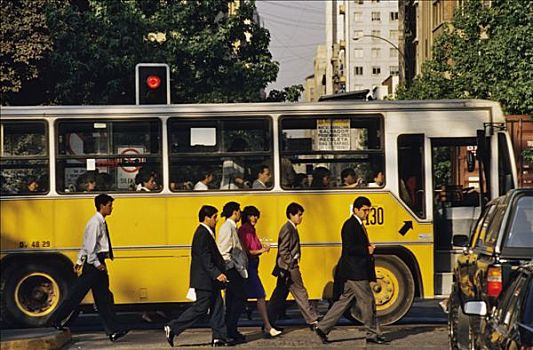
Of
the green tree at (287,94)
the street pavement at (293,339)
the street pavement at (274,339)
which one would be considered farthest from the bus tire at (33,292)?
the green tree at (287,94)

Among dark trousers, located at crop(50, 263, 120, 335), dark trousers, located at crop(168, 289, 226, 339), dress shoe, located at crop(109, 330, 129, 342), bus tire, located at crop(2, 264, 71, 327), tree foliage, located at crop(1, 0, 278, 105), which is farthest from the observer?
tree foliage, located at crop(1, 0, 278, 105)

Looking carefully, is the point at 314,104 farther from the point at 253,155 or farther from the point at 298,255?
the point at 298,255

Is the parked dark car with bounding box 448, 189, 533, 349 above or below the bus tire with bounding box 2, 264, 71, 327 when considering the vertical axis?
above

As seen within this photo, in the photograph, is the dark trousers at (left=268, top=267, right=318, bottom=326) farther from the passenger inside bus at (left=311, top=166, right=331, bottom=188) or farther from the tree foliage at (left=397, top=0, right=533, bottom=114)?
the tree foliage at (left=397, top=0, right=533, bottom=114)

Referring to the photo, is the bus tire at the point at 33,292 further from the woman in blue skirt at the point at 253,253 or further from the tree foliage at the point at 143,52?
the tree foliage at the point at 143,52

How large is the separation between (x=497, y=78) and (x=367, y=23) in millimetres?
103455

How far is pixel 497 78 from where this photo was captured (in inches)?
1133

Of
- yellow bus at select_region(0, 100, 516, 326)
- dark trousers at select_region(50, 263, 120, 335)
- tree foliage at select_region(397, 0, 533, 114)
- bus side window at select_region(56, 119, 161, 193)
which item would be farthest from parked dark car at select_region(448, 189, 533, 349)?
tree foliage at select_region(397, 0, 533, 114)

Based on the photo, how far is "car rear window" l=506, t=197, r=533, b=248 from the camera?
11141 millimetres

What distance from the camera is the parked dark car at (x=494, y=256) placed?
10836 mm

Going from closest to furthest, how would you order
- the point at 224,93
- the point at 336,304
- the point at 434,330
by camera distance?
the point at 336,304 < the point at 434,330 < the point at 224,93

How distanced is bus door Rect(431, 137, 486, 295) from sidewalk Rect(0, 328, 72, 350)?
5.62m

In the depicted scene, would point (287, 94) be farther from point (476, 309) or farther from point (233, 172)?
point (476, 309)

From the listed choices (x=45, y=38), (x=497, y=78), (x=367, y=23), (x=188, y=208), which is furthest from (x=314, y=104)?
(x=367, y=23)
